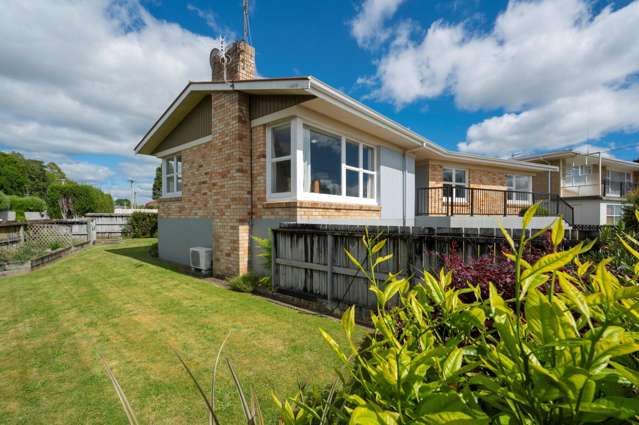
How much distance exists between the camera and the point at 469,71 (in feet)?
34.7

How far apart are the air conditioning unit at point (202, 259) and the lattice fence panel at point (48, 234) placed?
8.59 m

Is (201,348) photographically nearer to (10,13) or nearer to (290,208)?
(290,208)

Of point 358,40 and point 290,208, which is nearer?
point 290,208

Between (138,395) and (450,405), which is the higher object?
(450,405)

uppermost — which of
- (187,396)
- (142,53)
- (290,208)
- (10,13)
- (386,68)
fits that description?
(142,53)

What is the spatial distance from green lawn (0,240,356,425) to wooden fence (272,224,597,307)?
65cm

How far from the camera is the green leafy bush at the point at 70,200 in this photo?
80.5 ft

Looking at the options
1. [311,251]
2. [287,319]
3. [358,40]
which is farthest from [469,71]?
[287,319]

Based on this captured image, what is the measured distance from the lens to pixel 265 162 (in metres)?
7.37

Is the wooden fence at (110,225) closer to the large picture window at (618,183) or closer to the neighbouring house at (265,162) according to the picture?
the neighbouring house at (265,162)

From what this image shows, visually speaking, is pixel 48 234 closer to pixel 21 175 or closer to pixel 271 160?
pixel 271 160

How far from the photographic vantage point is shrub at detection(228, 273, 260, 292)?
6465mm

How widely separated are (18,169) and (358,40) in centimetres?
7614

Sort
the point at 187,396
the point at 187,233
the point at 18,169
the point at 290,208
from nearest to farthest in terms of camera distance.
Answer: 1. the point at 187,396
2. the point at 290,208
3. the point at 187,233
4. the point at 18,169
